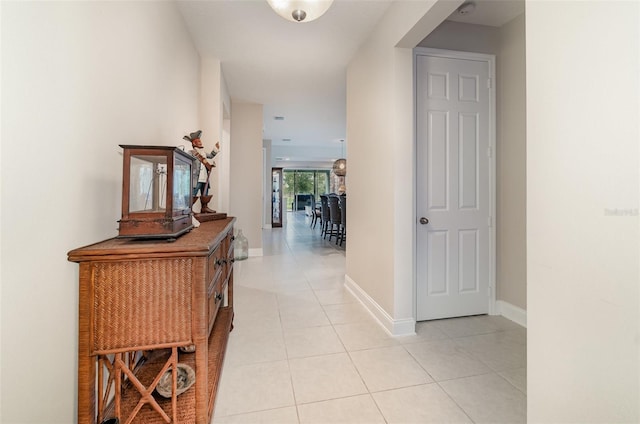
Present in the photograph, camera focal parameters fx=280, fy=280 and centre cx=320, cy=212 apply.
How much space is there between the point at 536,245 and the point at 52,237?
1698mm

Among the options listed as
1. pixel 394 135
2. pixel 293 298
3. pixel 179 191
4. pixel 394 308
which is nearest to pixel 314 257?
pixel 293 298

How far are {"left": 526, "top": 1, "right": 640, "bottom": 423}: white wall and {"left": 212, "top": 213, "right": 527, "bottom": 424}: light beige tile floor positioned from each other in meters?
0.65

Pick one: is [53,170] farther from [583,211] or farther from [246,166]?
[246,166]

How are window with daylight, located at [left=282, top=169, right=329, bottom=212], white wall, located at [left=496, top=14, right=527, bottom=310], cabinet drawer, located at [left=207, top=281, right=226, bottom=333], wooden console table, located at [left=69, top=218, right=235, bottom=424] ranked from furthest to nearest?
window with daylight, located at [left=282, top=169, right=329, bottom=212] → white wall, located at [left=496, top=14, right=527, bottom=310] → cabinet drawer, located at [left=207, top=281, right=226, bottom=333] → wooden console table, located at [left=69, top=218, right=235, bottom=424]

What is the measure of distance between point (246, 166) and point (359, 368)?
4.02 meters

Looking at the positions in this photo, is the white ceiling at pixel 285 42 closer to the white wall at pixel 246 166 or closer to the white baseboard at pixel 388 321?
the white wall at pixel 246 166

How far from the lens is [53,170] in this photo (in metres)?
0.98

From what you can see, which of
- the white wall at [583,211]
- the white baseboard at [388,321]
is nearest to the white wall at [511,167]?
the white baseboard at [388,321]

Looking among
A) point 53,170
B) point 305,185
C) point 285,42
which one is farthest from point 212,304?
point 305,185

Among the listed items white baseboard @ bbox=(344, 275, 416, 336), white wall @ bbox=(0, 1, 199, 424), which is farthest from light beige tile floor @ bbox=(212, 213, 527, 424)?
white wall @ bbox=(0, 1, 199, 424)

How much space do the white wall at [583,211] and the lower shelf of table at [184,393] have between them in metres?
1.33

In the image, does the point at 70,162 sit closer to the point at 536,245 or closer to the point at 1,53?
the point at 1,53

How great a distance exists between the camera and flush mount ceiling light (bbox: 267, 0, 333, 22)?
60.0 inches

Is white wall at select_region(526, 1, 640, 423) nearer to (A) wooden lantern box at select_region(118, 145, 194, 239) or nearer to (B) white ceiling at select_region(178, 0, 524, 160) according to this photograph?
(A) wooden lantern box at select_region(118, 145, 194, 239)
